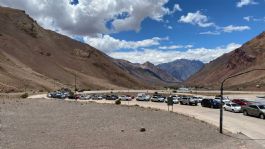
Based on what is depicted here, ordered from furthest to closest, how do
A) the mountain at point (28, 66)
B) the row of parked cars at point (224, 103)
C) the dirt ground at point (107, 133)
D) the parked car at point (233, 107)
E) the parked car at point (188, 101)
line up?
1. the mountain at point (28, 66)
2. the parked car at point (188, 101)
3. the parked car at point (233, 107)
4. the row of parked cars at point (224, 103)
5. the dirt ground at point (107, 133)

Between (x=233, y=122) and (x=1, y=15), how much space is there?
166380mm

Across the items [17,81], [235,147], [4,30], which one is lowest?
[235,147]

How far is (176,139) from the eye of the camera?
1282 inches

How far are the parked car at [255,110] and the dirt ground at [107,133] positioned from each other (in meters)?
11.1

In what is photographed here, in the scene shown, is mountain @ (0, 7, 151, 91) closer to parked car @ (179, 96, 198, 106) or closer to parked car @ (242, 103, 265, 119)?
parked car @ (179, 96, 198, 106)

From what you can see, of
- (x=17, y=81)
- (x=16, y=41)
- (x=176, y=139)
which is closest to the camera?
(x=176, y=139)

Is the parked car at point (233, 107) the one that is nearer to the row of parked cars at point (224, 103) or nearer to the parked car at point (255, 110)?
the row of parked cars at point (224, 103)

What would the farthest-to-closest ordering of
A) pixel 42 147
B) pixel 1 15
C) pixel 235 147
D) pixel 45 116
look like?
pixel 1 15 < pixel 45 116 < pixel 235 147 < pixel 42 147

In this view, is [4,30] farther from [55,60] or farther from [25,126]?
[25,126]

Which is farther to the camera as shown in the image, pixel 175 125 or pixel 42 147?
pixel 175 125

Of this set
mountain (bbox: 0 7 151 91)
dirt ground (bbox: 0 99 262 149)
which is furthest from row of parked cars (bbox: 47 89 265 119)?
mountain (bbox: 0 7 151 91)

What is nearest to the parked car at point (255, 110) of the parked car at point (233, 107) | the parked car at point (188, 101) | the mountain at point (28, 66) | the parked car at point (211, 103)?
the parked car at point (233, 107)

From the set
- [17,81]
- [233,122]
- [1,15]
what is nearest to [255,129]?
[233,122]

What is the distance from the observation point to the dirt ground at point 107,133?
95.3 feet
